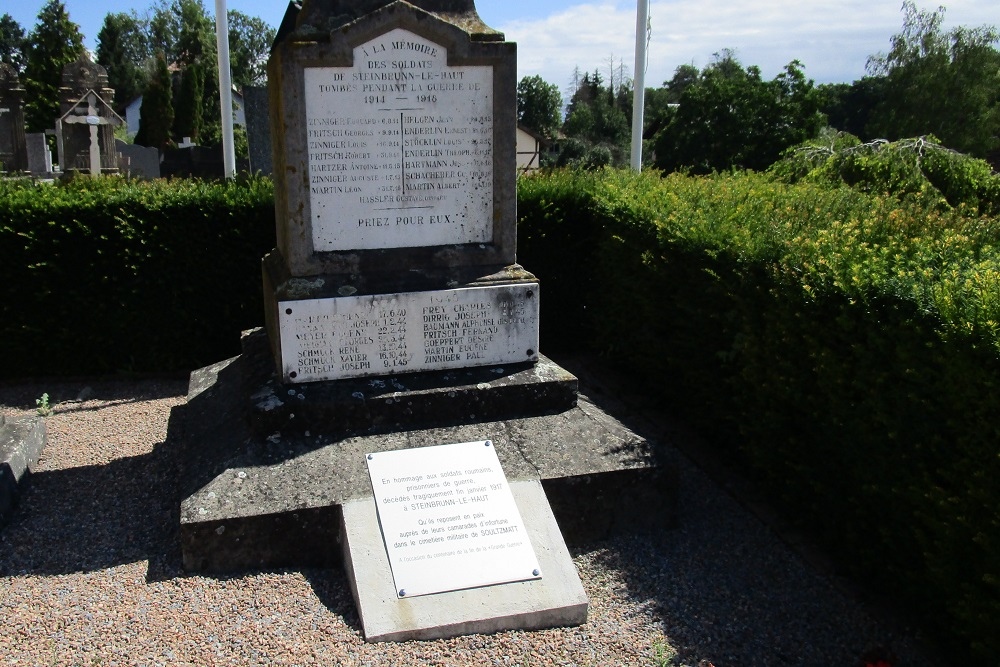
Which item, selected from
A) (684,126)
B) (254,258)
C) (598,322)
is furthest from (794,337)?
(684,126)

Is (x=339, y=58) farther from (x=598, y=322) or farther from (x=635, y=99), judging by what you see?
(x=635, y=99)

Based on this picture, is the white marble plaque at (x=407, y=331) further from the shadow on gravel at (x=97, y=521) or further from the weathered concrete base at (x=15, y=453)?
the weathered concrete base at (x=15, y=453)

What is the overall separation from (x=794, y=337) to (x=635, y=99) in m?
6.22

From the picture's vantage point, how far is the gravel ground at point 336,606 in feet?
10.8

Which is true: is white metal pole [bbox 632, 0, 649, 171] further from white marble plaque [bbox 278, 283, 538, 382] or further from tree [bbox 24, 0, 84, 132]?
tree [bbox 24, 0, 84, 132]

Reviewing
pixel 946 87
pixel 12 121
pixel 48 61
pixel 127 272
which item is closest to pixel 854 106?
pixel 946 87

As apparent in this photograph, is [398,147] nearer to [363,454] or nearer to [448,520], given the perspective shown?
[363,454]

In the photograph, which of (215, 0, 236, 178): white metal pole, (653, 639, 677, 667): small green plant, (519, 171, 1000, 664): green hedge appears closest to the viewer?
(519, 171, 1000, 664): green hedge

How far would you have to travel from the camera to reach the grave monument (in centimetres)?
384

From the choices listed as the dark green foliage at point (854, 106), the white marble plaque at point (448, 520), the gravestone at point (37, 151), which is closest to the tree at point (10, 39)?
the gravestone at point (37, 151)

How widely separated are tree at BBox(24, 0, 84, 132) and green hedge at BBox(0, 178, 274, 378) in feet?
96.3

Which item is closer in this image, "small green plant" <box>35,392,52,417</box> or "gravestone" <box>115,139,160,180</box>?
"small green plant" <box>35,392,52,417</box>

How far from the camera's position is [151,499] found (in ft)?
15.0

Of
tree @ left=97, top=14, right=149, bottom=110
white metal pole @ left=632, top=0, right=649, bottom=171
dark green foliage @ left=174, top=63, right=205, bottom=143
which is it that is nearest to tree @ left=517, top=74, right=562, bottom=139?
dark green foliage @ left=174, top=63, right=205, bottom=143
